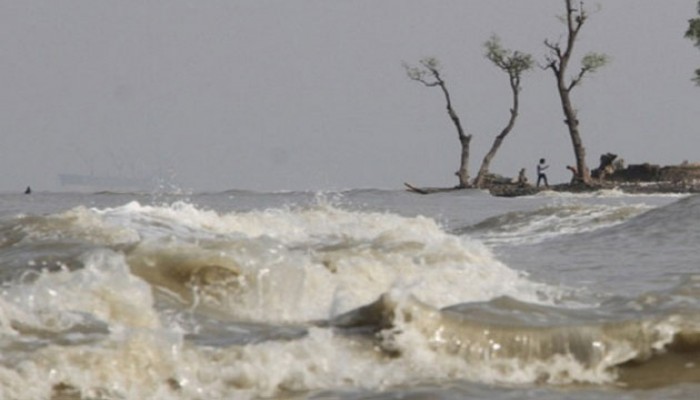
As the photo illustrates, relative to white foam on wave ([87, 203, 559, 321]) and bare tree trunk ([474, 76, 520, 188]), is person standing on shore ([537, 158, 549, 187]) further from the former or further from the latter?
white foam on wave ([87, 203, 559, 321])

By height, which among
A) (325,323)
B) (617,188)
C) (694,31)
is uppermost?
(694,31)

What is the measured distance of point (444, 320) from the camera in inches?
Result: 231

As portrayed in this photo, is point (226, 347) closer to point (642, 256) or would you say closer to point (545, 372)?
point (545, 372)

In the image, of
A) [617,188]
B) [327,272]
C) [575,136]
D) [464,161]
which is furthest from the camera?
[464,161]

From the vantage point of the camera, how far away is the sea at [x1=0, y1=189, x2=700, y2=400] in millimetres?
5031

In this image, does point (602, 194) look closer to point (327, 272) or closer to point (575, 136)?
point (575, 136)

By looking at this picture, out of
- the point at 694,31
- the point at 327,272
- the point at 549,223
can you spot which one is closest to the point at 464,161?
the point at 694,31

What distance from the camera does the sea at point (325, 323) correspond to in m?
5.03

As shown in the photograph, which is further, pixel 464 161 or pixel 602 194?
pixel 464 161

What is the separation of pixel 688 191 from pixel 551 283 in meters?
28.6

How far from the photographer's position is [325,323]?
6215 mm

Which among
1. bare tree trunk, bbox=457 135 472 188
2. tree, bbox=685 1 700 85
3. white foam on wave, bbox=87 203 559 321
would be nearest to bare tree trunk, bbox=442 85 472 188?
bare tree trunk, bbox=457 135 472 188

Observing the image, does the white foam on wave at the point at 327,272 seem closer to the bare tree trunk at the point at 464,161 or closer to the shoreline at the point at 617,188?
the shoreline at the point at 617,188

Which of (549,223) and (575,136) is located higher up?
(575,136)
